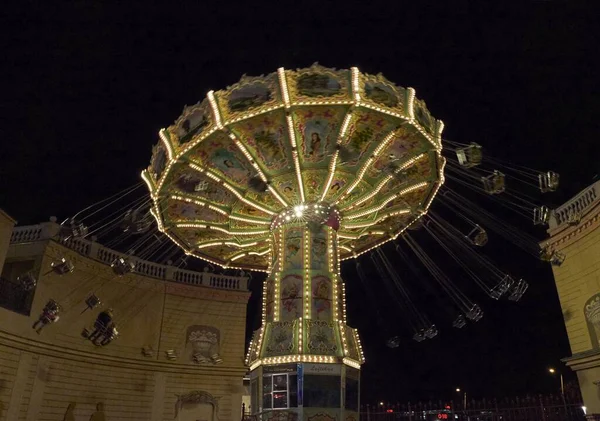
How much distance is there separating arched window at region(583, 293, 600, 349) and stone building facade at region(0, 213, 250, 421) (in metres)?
13.6

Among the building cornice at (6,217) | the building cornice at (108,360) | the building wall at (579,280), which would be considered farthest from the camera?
the building cornice at (108,360)

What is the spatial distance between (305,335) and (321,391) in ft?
4.50

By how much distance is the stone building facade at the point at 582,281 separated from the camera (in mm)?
15469

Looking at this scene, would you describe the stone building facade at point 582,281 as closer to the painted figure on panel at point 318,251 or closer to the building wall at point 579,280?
the building wall at point 579,280

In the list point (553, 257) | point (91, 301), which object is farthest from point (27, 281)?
point (553, 257)

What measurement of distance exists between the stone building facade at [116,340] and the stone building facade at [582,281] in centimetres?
1313

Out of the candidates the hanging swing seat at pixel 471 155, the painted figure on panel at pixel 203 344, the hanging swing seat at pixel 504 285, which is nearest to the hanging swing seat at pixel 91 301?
the painted figure on panel at pixel 203 344

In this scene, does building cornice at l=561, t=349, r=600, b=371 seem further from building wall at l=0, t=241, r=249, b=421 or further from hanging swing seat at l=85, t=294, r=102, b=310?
hanging swing seat at l=85, t=294, r=102, b=310

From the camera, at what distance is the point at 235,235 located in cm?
1725

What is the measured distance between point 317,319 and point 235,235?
16.7ft

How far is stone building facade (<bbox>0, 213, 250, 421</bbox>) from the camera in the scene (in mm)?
17188

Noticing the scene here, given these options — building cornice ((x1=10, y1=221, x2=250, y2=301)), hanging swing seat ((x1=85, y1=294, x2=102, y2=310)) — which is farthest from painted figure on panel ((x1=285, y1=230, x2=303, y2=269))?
hanging swing seat ((x1=85, y1=294, x2=102, y2=310))

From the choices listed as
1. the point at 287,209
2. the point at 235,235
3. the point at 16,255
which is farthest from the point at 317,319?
the point at 16,255

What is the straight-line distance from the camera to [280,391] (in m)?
12.6
